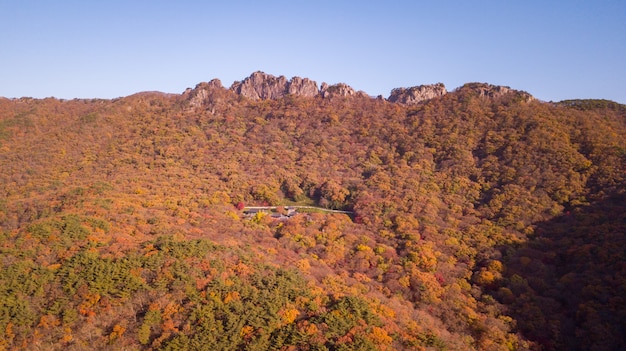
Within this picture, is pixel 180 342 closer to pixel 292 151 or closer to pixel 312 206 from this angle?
pixel 312 206

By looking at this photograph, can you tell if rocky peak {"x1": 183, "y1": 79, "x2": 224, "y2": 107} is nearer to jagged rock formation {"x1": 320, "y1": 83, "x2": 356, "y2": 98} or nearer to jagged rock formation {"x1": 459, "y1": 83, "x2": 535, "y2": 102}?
jagged rock formation {"x1": 320, "y1": 83, "x2": 356, "y2": 98}

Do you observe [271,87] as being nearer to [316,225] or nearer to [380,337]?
[316,225]

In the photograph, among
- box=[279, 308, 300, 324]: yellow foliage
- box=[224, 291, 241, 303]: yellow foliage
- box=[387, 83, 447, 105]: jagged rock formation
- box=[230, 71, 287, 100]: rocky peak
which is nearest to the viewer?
box=[279, 308, 300, 324]: yellow foliage

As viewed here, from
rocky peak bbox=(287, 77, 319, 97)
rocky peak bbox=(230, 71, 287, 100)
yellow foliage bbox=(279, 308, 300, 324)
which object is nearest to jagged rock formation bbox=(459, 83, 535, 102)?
rocky peak bbox=(287, 77, 319, 97)

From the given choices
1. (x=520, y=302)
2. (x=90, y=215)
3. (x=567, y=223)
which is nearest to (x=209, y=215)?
(x=90, y=215)

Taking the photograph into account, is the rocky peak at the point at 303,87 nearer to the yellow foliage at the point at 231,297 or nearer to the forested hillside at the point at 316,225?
the forested hillside at the point at 316,225

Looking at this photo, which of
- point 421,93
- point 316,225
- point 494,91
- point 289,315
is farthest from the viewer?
point 421,93

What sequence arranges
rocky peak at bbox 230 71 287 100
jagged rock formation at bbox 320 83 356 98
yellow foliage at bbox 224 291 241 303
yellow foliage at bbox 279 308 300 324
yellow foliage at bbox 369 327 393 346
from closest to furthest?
yellow foliage at bbox 369 327 393 346
yellow foliage at bbox 279 308 300 324
yellow foliage at bbox 224 291 241 303
jagged rock formation at bbox 320 83 356 98
rocky peak at bbox 230 71 287 100

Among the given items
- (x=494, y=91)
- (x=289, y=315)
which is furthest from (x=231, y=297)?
(x=494, y=91)
